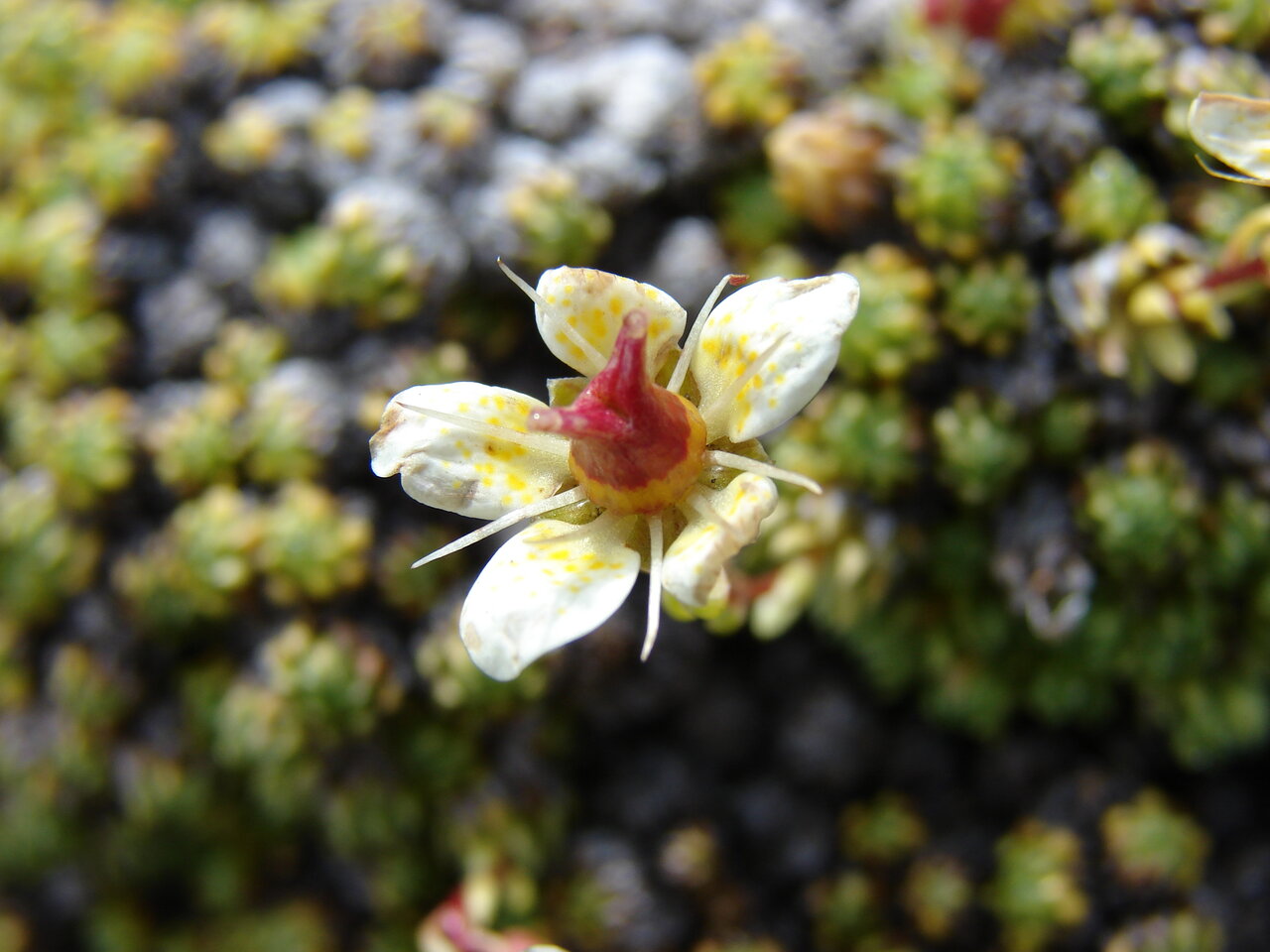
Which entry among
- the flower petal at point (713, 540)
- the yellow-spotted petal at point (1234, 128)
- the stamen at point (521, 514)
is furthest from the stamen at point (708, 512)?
the yellow-spotted petal at point (1234, 128)

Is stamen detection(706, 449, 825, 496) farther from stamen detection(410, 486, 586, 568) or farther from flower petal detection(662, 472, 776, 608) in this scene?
stamen detection(410, 486, 586, 568)

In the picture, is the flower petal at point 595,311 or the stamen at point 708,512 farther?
the flower petal at point 595,311

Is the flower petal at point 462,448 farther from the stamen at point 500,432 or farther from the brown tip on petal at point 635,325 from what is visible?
the brown tip on petal at point 635,325

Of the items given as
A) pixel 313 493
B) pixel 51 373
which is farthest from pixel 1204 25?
pixel 51 373

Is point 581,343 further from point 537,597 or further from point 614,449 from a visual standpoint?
point 537,597

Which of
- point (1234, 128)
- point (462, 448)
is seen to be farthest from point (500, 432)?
point (1234, 128)

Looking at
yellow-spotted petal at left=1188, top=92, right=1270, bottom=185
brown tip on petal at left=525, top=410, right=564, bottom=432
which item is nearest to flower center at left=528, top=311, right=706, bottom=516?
brown tip on petal at left=525, top=410, right=564, bottom=432
